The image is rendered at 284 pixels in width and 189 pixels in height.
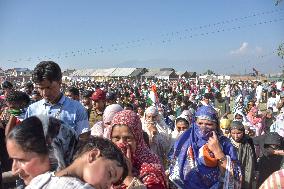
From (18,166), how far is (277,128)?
7.42 meters

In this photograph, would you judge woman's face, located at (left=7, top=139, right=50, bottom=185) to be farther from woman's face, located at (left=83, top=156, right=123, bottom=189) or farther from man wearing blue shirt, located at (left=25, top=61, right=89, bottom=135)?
man wearing blue shirt, located at (left=25, top=61, right=89, bottom=135)

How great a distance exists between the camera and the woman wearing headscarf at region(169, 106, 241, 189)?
366 cm

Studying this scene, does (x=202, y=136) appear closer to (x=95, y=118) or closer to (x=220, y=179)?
(x=220, y=179)

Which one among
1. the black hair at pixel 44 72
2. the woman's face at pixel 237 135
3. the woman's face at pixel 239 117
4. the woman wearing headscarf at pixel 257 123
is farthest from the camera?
the woman wearing headscarf at pixel 257 123

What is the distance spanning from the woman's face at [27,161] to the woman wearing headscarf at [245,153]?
14.5ft

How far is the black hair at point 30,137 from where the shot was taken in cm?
192

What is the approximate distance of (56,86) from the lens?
349cm

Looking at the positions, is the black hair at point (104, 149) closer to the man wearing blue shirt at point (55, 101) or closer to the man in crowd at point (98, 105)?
the man wearing blue shirt at point (55, 101)

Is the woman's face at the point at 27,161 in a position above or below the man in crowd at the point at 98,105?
above

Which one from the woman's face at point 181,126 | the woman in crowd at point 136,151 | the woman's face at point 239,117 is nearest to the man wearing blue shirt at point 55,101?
the woman in crowd at point 136,151

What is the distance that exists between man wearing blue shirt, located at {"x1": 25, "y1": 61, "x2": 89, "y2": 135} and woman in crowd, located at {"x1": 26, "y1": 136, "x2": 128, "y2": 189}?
5.00 feet

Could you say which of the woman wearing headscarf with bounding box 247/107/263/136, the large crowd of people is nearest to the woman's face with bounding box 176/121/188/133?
the large crowd of people

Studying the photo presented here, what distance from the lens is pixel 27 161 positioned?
193cm

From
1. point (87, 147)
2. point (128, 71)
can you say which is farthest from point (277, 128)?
point (128, 71)
